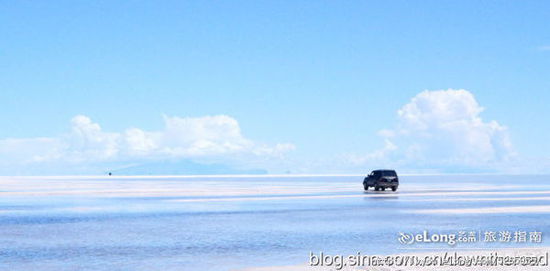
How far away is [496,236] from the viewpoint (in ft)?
75.7

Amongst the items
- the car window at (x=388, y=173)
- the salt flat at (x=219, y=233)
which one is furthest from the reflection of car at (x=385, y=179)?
the salt flat at (x=219, y=233)

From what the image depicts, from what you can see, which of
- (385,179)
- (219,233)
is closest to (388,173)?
(385,179)

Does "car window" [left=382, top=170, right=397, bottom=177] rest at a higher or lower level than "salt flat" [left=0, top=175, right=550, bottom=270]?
higher

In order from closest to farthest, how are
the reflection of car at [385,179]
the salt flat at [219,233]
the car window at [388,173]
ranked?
1. the salt flat at [219,233]
2. the reflection of car at [385,179]
3. the car window at [388,173]

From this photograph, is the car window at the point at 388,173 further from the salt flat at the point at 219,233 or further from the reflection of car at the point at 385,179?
the salt flat at the point at 219,233

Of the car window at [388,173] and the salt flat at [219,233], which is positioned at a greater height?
the car window at [388,173]

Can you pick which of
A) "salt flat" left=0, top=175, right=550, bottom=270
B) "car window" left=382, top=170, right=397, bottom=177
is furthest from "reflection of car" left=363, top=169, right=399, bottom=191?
"salt flat" left=0, top=175, right=550, bottom=270

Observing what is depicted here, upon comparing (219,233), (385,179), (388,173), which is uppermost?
(388,173)

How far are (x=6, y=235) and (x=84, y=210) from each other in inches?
547

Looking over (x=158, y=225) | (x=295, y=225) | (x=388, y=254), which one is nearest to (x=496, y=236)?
(x=388, y=254)

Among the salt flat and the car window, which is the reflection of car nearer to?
the car window

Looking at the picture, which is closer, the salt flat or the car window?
the salt flat

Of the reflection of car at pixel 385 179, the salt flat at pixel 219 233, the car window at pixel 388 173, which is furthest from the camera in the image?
the car window at pixel 388 173

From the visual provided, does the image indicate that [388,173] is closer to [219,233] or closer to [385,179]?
[385,179]
